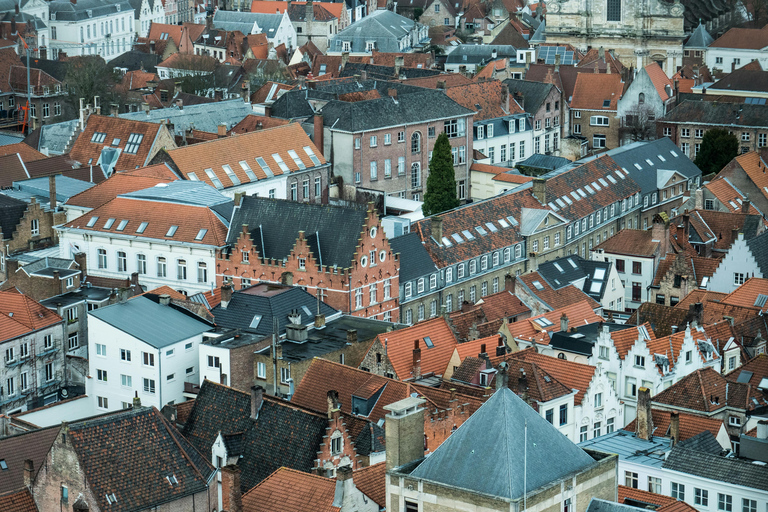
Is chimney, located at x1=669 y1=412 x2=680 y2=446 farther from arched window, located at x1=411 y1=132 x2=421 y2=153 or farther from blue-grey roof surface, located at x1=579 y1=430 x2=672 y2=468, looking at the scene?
arched window, located at x1=411 y1=132 x2=421 y2=153

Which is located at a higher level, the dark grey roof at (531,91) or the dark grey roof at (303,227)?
the dark grey roof at (531,91)

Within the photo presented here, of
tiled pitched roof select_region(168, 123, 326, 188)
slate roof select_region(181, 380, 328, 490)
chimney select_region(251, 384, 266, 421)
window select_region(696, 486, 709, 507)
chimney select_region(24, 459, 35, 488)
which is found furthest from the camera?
tiled pitched roof select_region(168, 123, 326, 188)

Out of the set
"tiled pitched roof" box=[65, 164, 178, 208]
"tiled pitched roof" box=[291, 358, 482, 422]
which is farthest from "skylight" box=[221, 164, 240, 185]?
"tiled pitched roof" box=[291, 358, 482, 422]

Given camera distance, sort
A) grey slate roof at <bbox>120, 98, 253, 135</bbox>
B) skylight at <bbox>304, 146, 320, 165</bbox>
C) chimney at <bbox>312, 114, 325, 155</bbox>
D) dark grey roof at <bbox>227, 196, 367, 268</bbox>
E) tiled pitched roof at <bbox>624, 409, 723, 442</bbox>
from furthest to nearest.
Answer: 1. grey slate roof at <bbox>120, 98, 253, 135</bbox>
2. chimney at <bbox>312, 114, 325, 155</bbox>
3. skylight at <bbox>304, 146, 320, 165</bbox>
4. dark grey roof at <bbox>227, 196, 367, 268</bbox>
5. tiled pitched roof at <bbox>624, 409, 723, 442</bbox>

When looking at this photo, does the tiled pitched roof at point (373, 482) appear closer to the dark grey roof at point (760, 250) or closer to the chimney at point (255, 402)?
the chimney at point (255, 402)

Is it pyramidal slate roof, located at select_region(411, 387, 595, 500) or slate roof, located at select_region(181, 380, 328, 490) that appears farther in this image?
slate roof, located at select_region(181, 380, 328, 490)

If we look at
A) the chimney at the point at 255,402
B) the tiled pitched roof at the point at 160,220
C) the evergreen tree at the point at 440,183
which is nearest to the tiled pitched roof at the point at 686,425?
the chimney at the point at 255,402
